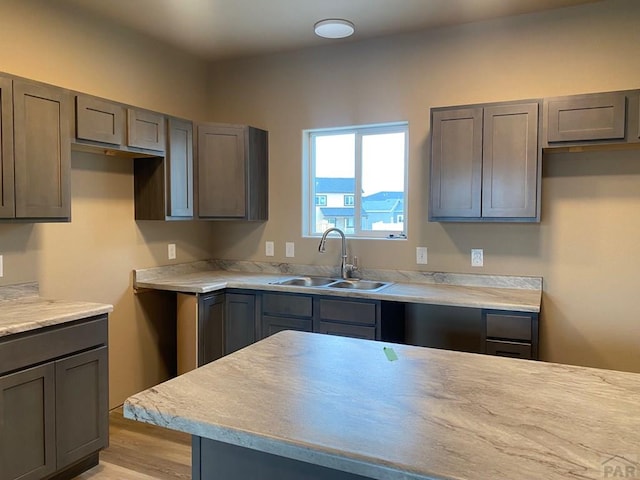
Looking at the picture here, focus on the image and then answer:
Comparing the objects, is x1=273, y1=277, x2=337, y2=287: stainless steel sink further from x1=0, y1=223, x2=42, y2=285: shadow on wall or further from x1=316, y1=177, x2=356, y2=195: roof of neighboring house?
x1=0, y1=223, x2=42, y2=285: shadow on wall

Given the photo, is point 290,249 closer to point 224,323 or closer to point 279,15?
point 224,323

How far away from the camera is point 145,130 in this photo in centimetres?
324

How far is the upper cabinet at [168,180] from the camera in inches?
136

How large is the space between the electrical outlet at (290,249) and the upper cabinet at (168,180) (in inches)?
34.2

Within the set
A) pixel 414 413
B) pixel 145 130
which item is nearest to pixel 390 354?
pixel 414 413

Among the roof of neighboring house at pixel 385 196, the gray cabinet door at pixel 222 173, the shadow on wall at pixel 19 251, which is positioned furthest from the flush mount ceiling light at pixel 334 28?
the shadow on wall at pixel 19 251

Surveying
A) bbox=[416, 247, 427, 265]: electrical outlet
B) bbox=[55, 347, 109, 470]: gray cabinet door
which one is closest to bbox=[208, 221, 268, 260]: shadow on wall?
bbox=[416, 247, 427, 265]: electrical outlet

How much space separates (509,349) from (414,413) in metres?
1.76

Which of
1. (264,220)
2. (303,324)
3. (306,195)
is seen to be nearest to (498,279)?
(303,324)

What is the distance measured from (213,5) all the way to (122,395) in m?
2.80

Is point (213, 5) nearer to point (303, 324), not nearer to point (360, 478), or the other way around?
point (303, 324)

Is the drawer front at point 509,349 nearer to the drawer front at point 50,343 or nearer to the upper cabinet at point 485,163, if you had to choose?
the upper cabinet at point 485,163

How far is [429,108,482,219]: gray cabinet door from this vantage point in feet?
9.93

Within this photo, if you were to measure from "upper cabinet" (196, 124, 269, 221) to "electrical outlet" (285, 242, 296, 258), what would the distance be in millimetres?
416
